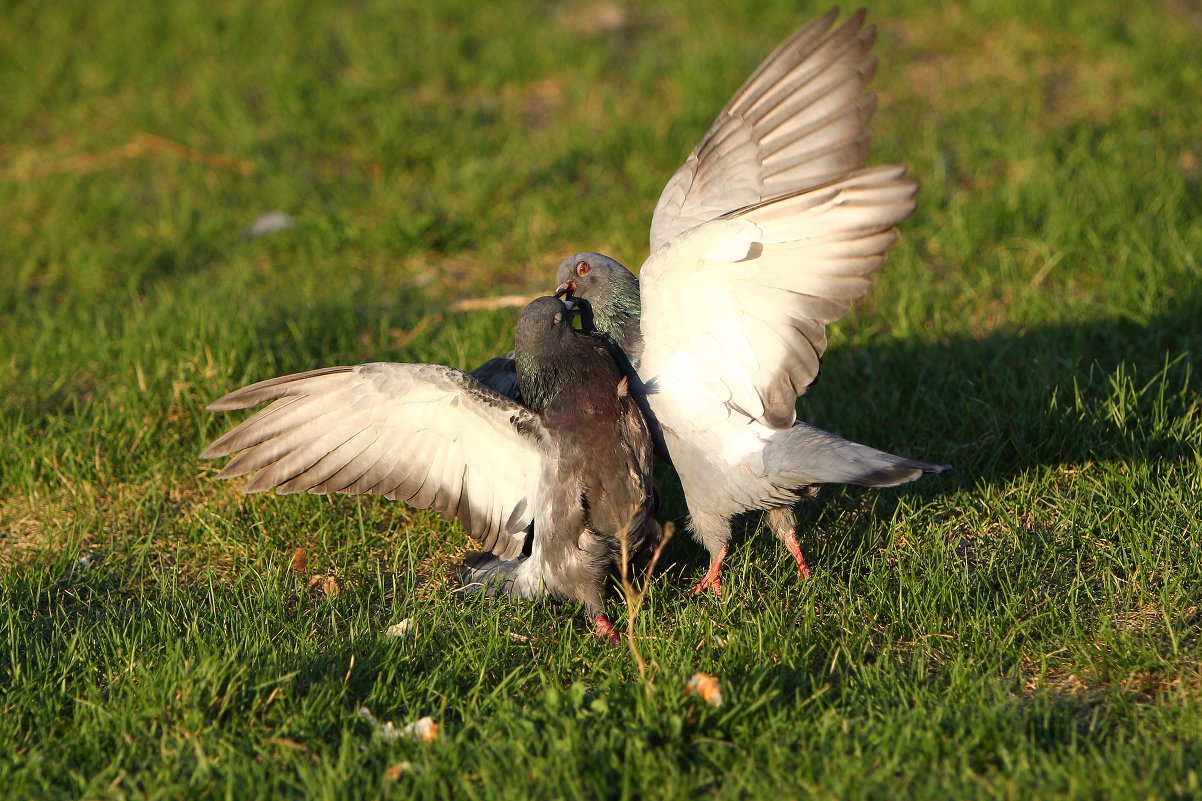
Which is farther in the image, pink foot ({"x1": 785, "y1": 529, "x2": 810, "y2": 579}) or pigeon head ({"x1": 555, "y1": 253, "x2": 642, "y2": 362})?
pigeon head ({"x1": 555, "y1": 253, "x2": 642, "y2": 362})

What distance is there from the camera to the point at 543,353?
367 centimetres

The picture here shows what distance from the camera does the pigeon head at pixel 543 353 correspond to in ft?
12.0

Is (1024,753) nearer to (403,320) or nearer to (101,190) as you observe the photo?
(403,320)

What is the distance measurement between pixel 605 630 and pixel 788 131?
1682 mm

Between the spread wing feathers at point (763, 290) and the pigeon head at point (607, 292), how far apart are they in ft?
0.70

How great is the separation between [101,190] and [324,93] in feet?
4.74

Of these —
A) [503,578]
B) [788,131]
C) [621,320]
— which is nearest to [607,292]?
[621,320]

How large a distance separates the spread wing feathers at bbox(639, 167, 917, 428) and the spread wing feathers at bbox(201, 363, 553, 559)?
1.69ft

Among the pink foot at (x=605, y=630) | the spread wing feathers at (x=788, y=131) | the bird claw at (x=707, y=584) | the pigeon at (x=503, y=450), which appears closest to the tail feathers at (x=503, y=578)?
the pigeon at (x=503, y=450)

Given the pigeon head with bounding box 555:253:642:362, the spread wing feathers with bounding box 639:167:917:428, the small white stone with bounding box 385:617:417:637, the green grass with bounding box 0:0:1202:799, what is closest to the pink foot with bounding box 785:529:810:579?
the green grass with bounding box 0:0:1202:799

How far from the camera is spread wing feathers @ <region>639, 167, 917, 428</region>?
3154 millimetres

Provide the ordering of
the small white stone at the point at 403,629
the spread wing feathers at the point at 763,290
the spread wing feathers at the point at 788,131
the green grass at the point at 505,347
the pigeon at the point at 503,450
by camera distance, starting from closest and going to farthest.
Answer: the green grass at the point at 505,347 < the spread wing feathers at the point at 763,290 < the small white stone at the point at 403,629 < the spread wing feathers at the point at 788,131 < the pigeon at the point at 503,450

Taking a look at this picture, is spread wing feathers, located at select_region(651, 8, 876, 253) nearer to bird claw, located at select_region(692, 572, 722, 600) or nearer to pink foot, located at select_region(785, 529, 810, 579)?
pink foot, located at select_region(785, 529, 810, 579)

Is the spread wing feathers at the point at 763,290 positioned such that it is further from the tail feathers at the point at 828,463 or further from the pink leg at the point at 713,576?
the pink leg at the point at 713,576
